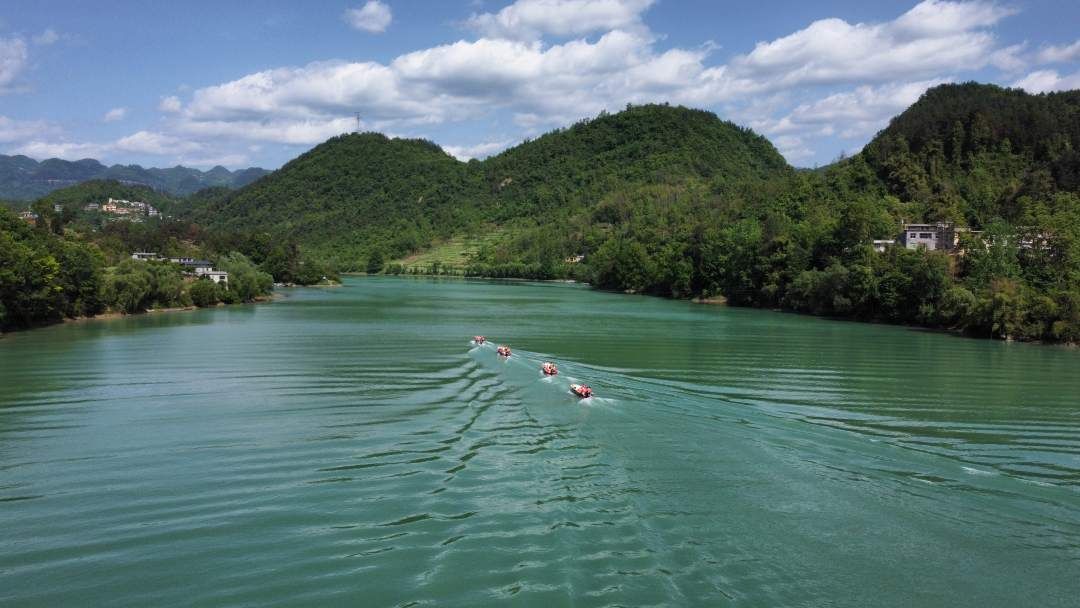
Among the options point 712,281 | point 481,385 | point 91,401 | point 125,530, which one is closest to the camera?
point 125,530

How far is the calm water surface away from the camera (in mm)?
10719

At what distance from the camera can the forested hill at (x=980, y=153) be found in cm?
9019

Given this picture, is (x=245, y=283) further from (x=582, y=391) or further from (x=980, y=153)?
(x=980, y=153)

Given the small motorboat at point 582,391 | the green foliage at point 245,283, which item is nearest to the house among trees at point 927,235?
the small motorboat at point 582,391

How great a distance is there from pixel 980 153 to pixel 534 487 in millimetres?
114249

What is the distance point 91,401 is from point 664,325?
40695 mm

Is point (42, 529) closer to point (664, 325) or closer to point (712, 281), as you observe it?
point (664, 325)

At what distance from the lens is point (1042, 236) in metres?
58.1

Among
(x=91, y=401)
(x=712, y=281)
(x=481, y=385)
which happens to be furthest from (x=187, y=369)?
(x=712, y=281)

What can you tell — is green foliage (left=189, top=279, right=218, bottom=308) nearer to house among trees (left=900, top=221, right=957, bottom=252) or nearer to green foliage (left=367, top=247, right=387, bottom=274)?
house among trees (left=900, top=221, right=957, bottom=252)

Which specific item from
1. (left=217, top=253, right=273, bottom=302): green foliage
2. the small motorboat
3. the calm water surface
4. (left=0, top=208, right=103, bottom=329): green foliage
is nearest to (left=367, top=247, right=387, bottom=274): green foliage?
(left=217, top=253, right=273, bottom=302): green foliage

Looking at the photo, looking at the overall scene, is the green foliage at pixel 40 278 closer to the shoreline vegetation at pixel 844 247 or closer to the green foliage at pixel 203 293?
the shoreline vegetation at pixel 844 247

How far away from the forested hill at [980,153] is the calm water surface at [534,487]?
71598mm

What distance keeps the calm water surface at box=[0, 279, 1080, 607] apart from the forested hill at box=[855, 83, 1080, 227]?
71.6m
